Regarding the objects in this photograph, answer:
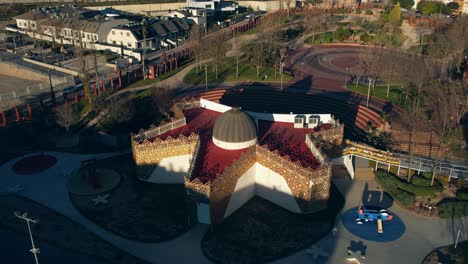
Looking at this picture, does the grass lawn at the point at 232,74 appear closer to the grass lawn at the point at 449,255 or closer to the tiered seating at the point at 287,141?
the tiered seating at the point at 287,141

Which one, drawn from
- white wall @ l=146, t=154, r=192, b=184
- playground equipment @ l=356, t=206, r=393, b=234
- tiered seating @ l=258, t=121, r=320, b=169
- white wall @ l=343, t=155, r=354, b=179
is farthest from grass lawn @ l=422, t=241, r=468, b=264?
white wall @ l=146, t=154, r=192, b=184

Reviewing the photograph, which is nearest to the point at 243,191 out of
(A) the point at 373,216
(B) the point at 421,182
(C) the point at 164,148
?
(C) the point at 164,148

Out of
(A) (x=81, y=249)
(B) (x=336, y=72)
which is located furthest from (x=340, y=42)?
(A) (x=81, y=249)

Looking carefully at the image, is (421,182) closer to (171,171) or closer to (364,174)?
(364,174)

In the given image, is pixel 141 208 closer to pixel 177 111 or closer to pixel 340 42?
pixel 177 111

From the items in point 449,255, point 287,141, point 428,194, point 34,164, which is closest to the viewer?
point 449,255

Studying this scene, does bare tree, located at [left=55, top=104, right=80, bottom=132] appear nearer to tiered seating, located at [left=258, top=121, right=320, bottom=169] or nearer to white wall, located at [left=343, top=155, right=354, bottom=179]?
tiered seating, located at [left=258, top=121, right=320, bottom=169]
